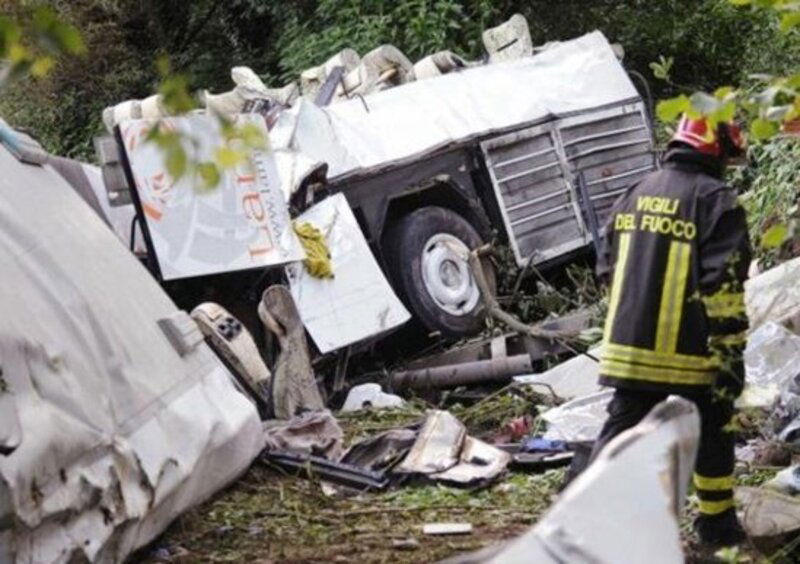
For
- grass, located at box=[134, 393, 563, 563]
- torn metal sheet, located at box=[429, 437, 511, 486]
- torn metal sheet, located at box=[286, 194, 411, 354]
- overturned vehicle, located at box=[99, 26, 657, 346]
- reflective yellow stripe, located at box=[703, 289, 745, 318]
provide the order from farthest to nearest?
torn metal sheet, located at box=[286, 194, 411, 354] → overturned vehicle, located at box=[99, 26, 657, 346] → torn metal sheet, located at box=[429, 437, 511, 486] → grass, located at box=[134, 393, 563, 563] → reflective yellow stripe, located at box=[703, 289, 745, 318]

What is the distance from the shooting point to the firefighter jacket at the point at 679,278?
4.81 meters

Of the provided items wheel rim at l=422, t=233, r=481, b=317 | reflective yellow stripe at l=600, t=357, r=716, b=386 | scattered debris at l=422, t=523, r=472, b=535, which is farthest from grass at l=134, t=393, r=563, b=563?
wheel rim at l=422, t=233, r=481, b=317

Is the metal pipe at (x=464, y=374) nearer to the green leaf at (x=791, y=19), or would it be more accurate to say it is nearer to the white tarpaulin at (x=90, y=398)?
the white tarpaulin at (x=90, y=398)

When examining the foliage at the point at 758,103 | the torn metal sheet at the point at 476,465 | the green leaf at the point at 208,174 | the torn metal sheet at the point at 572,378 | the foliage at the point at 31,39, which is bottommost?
the torn metal sheet at the point at 572,378

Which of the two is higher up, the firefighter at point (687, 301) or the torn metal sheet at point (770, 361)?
the firefighter at point (687, 301)

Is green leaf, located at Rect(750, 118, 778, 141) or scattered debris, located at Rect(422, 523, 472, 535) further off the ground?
green leaf, located at Rect(750, 118, 778, 141)

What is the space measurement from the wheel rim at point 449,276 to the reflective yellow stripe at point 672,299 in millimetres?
4637

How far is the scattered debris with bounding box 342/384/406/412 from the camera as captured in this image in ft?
26.9

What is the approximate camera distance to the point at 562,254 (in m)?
10.7

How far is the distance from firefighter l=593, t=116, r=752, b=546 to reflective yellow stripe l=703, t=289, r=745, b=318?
145 mm

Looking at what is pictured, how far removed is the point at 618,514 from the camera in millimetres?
2191

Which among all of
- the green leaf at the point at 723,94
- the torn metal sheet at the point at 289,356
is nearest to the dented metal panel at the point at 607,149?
the torn metal sheet at the point at 289,356

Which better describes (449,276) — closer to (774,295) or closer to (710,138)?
(774,295)

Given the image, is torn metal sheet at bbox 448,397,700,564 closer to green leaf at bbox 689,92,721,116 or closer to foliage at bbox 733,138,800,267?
green leaf at bbox 689,92,721,116
